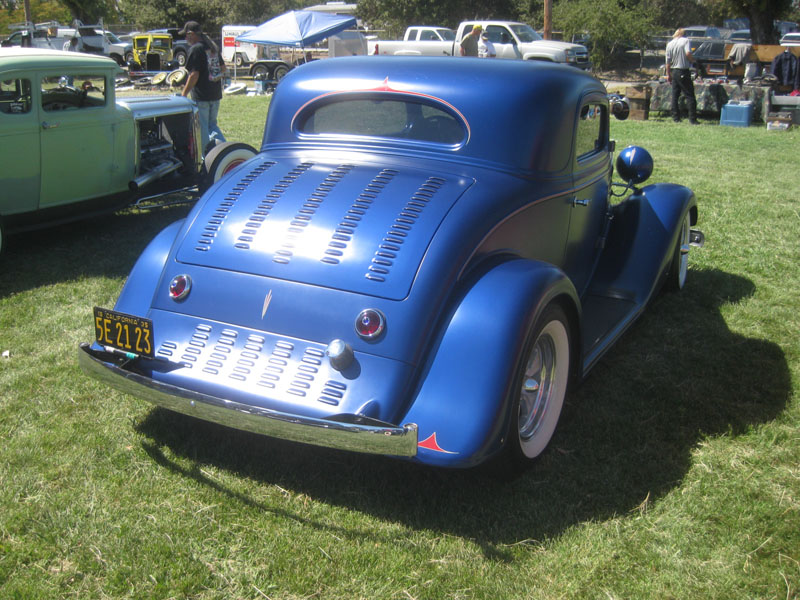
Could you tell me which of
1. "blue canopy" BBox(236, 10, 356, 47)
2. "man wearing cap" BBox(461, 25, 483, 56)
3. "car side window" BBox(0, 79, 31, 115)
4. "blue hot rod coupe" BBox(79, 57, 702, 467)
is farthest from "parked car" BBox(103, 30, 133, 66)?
"blue hot rod coupe" BBox(79, 57, 702, 467)

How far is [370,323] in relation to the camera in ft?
9.30

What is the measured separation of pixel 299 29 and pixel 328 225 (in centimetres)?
2228

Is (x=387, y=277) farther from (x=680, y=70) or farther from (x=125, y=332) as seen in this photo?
(x=680, y=70)

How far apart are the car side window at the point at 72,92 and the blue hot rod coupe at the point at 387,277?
2.90 m

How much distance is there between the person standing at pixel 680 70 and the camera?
46.9 feet

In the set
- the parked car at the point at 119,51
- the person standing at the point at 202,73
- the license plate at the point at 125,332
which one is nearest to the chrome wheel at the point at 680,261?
the license plate at the point at 125,332

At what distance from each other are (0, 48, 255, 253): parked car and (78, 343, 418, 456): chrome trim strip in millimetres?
3553

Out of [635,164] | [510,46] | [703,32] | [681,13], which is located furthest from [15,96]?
[681,13]

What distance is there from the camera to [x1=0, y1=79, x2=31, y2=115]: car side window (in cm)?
566

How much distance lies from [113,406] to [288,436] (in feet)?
4.95

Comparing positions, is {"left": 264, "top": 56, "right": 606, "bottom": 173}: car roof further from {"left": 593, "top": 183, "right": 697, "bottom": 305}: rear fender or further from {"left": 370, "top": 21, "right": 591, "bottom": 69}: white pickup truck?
{"left": 370, "top": 21, "right": 591, "bottom": 69}: white pickup truck

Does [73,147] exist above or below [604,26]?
below

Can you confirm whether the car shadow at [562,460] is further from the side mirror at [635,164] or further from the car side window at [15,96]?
the car side window at [15,96]

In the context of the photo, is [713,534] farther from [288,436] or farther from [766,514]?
[288,436]
